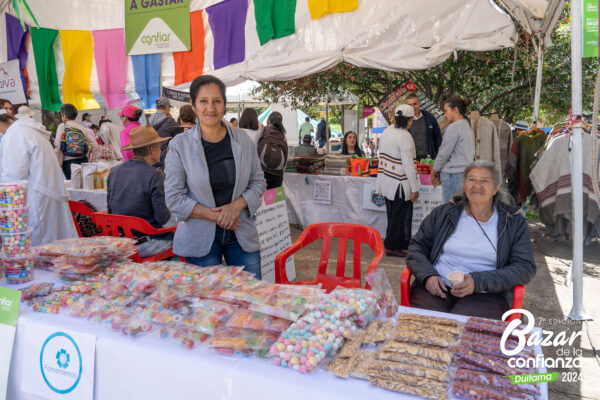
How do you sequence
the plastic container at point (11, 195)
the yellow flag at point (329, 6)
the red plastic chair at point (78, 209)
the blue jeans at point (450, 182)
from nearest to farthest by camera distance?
the plastic container at point (11, 195) → the red plastic chair at point (78, 209) → the yellow flag at point (329, 6) → the blue jeans at point (450, 182)

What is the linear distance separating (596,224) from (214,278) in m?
5.32

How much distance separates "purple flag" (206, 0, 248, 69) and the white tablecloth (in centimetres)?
205

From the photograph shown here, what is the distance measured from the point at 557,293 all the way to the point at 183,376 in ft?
13.2

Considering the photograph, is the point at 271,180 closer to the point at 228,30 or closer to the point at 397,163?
the point at 397,163

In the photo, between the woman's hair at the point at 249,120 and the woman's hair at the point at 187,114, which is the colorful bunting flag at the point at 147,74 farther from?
the woman's hair at the point at 249,120

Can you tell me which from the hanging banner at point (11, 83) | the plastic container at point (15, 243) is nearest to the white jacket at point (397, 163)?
the plastic container at point (15, 243)

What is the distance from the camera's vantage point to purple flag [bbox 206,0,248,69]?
17.4 feet

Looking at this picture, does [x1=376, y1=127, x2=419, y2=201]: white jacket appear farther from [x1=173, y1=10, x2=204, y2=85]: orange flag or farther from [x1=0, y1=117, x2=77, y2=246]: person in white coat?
[x1=0, y1=117, x2=77, y2=246]: person in white coat

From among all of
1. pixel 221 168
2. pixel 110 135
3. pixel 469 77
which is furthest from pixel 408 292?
pixel 110 135

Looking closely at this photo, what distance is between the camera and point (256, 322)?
4.61ft

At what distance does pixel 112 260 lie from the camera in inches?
84.7

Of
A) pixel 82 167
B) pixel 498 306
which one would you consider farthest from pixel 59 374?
pixel 82 167

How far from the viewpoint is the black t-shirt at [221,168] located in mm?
2383

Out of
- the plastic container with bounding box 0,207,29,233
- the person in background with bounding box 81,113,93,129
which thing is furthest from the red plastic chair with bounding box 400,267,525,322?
the person in background with bounding box 81,113,93,129
